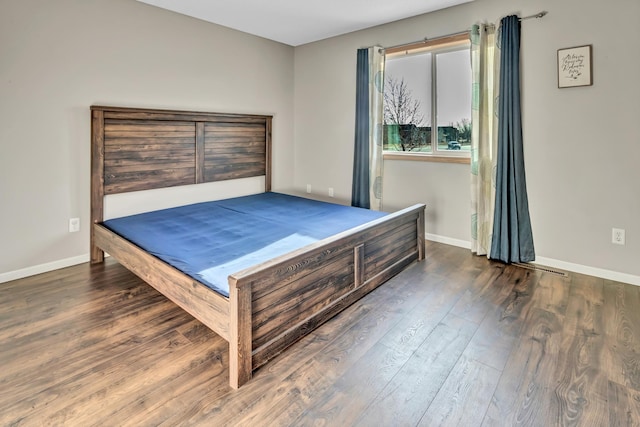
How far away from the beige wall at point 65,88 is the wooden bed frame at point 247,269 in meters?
0.16

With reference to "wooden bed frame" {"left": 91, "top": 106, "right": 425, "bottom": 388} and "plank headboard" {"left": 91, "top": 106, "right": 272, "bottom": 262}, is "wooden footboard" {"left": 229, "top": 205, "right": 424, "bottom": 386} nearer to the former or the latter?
"wooden bed frame" {"left": 91, "top": 106, "right": 425, "bottom": 388}

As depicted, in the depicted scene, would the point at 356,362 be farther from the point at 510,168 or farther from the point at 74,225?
the point at 74,225

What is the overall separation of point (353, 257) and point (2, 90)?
2820mm

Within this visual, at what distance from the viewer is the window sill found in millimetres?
3639

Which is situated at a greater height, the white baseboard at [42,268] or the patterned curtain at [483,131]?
the patterned curtain at [483,131]

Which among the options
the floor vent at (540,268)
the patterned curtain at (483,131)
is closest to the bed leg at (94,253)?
the patterned curtain at (483,131)

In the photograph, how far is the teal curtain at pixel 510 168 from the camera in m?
3.13

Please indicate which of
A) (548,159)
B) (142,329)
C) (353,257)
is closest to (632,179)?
(548,159)

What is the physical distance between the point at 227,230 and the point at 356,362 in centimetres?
146

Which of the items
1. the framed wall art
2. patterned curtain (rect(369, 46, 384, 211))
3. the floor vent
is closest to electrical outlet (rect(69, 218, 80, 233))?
patterned curtain (rect(369, 46, 384, 211))

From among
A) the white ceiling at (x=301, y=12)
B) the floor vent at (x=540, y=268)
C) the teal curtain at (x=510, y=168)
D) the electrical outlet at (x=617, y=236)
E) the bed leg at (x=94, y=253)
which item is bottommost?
the floor vent at (x=540, y=268)

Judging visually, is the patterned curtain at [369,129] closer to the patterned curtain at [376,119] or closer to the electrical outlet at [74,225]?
the patterned curtain at [376,119]

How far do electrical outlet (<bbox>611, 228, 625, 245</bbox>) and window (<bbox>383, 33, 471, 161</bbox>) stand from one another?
1.32 meters

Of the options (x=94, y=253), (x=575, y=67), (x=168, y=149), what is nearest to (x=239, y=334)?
(x=94, y=253)
